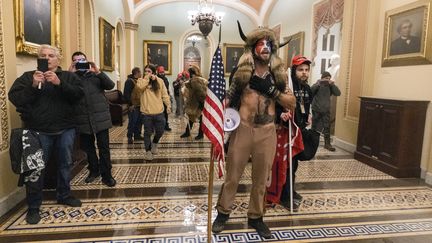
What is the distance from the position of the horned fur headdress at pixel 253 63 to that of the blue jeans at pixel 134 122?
3.81 metres

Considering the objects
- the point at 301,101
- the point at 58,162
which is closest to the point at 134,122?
the point at 58,162

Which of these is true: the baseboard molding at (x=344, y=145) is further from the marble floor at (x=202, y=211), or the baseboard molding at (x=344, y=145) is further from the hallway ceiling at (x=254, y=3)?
the hallway ceiling at (x=254, y=3)

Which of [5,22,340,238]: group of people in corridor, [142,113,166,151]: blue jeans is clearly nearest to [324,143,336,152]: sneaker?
[5,22,340,238]: group of people in corridor

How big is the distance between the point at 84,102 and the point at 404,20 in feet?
15.7

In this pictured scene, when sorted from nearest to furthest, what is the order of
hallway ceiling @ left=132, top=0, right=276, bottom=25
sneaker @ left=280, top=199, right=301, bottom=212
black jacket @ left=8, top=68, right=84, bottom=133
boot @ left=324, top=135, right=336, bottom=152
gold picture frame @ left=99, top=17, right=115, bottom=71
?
black jacket @ left=8, top=68, right=84, bottom=133
sneaker @ left=280, top=199, right=301, bottom=212
boot @ left=324, top=135, right=336, bottom=152
gold picture frame @ left=99, top=17, right=115, bottom=71
hallway ceiling @ left=132, top=0, right=276, bottom=25

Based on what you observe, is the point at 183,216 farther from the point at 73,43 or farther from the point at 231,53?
the point at 231,53

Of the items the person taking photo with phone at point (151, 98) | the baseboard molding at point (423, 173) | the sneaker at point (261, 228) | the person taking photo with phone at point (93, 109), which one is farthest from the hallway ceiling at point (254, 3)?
the sneaker at point (261, 228)

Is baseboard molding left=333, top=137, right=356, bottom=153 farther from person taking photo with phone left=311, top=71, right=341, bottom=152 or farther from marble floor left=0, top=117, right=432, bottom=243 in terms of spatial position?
marble floor left=0, top=117, right=432, bottom=243

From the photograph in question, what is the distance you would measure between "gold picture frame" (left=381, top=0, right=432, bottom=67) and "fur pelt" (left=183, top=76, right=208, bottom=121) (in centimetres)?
320

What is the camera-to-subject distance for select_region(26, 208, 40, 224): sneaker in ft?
9.54

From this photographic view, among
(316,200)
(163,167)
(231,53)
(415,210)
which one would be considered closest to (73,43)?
(163,167)

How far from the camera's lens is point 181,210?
3.27 m

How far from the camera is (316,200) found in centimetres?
361

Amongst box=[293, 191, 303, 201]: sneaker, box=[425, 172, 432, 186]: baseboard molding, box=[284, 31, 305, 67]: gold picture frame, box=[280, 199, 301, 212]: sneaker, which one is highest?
box=[284, 31, 305, 67]: gold picture frame
